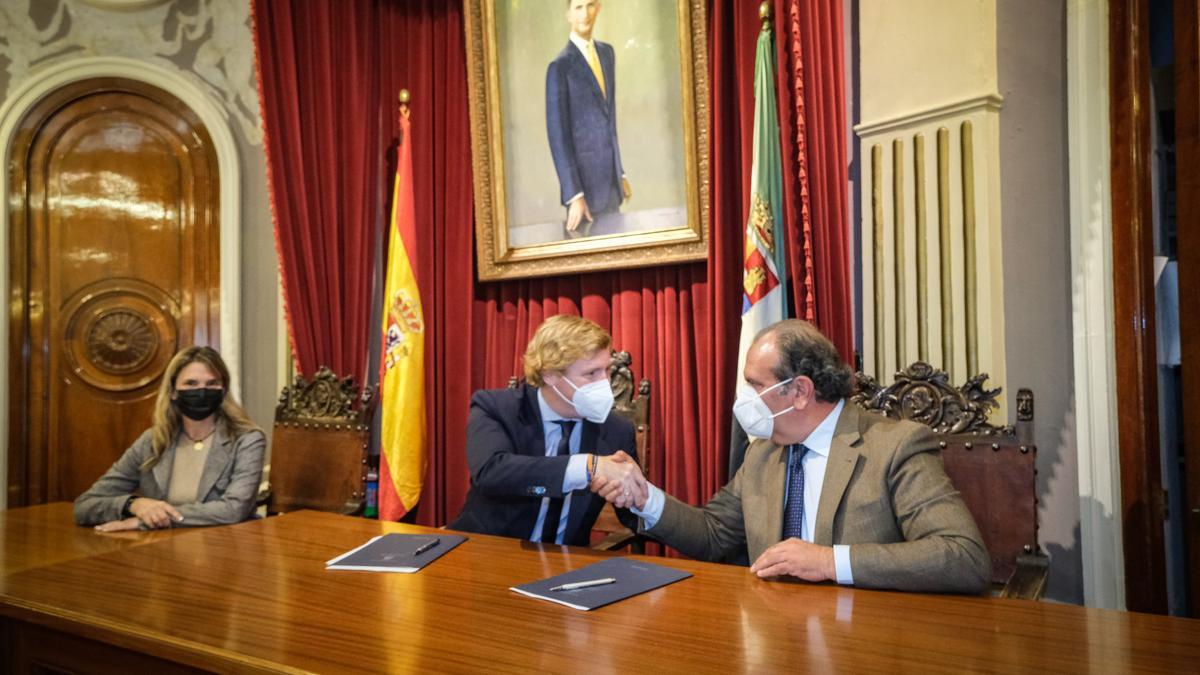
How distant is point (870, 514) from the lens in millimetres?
2014

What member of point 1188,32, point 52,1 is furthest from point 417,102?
point 1188,32

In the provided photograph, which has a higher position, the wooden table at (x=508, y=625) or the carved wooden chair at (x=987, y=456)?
the carved wooden chair at (x=987, y=456)

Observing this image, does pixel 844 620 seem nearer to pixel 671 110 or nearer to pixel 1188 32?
pixel 1188 32

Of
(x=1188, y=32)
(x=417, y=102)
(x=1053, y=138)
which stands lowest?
(x=1053, y=138)

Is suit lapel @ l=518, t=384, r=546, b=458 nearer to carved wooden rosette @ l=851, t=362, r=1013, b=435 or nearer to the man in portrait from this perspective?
carved wooden rosette @ l=851, t=362, r=1013, b=435

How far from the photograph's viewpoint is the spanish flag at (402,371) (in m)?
4.18

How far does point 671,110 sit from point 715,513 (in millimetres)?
2058

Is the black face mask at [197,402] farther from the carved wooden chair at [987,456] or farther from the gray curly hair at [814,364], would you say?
the carved wooden chair at [987,456]

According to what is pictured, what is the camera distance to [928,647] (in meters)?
1.41

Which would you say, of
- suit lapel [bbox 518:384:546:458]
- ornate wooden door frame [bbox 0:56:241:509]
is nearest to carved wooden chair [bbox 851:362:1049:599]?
suit lapel [bbox 518:384:546:458]

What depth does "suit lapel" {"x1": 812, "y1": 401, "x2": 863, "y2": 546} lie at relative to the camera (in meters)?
2.03

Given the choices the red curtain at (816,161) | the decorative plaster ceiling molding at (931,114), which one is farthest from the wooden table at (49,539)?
the decorative plaster ceiling molding at (931,114)

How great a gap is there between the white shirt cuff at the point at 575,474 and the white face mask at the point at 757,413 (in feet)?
1.58

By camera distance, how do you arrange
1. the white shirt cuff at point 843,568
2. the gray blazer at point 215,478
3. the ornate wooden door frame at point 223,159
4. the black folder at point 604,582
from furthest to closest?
1. the ornate wooden door frame at point 223,159
2. the gray blazer at point 215,478
3. the white shirt cuff at point 843,568
4. the black folder at point 604,582
